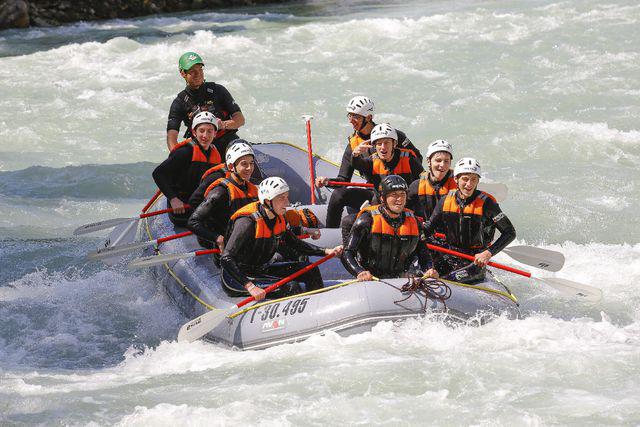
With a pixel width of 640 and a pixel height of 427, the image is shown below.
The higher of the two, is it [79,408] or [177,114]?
[177,114]

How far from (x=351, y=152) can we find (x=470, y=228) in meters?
1.56

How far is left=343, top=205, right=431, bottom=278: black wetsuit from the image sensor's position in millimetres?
7184

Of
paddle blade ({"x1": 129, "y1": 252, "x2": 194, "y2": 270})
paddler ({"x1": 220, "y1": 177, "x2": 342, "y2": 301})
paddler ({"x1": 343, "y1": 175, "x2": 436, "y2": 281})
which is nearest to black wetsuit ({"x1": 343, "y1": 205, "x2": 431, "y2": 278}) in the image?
paddler ({"x1": 343, "y1": 175, "x2": 436, "y2": 281})

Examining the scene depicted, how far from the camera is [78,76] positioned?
18.1 meters

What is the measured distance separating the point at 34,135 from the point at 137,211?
383 centimetres

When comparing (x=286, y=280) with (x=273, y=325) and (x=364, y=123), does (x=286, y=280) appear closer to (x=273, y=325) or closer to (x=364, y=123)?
(x=273, y=325)

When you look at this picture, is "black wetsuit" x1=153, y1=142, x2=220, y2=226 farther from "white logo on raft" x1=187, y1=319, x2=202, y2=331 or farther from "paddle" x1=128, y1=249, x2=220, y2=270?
"white logo on raft" x1=187, y1=319, x2=202, y2=331

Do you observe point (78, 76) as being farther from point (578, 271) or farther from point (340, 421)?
point (340, 421)

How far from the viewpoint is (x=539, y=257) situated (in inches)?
314

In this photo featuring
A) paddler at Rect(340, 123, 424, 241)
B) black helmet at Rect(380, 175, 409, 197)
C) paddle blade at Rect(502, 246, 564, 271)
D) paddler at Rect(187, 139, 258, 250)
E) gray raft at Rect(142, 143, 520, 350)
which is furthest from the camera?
paddler at Rect(340, 123, 424, 241)

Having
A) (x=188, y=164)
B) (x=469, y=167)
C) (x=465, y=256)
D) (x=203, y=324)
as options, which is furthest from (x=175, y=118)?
(x=465, y=256)

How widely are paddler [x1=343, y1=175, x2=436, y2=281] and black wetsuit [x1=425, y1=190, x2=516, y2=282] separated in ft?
1.17

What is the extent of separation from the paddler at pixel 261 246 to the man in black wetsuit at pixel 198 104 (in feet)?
6.71

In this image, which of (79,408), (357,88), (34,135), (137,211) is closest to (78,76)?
(34,135)
